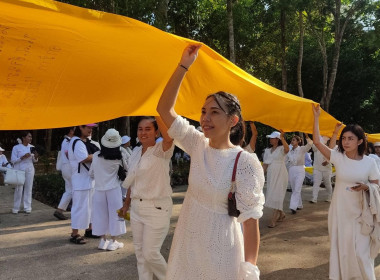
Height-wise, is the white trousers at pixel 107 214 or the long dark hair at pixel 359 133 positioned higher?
the long dark hair at pixel 359 133

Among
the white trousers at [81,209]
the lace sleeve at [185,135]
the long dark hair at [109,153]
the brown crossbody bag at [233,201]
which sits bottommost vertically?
the white trousers at [81,209]

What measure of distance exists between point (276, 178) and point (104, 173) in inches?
161

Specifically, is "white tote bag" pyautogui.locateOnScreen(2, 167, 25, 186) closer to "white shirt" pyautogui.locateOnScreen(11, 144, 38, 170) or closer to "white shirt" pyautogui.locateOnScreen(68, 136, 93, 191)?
"white shirt" pyautogui.locateOnScreen(11, 144, 38, 170)

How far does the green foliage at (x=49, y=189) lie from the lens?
10398 mm

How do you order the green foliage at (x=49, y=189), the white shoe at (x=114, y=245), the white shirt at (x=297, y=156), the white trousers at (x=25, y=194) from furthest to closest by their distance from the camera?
the green foliage at (x=49, y=189) < the white shirt at (x=297, y=156) < the white trousers at (x=25, y=194) < the white shoe at (x=114, y=245)

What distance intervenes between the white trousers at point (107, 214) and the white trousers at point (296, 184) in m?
5.06

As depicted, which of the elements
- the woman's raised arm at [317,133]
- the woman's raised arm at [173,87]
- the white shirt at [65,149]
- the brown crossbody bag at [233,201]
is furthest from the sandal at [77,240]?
the brown crossbody bag at [233,201]

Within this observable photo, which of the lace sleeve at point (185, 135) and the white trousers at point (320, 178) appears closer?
the lace sleeve at point (185, 135)

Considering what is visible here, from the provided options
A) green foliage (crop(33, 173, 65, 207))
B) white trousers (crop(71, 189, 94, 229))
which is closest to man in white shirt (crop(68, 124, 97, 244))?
white trousers (crop(71, 189, 94, 229))

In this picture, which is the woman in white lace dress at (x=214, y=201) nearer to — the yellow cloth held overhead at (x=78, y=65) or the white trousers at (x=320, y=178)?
the yellow cloth held overhead at (x=78, y=65)

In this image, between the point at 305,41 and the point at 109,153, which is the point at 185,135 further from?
the point at 305,41

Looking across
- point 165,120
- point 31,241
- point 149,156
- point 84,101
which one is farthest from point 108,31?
point 31,241

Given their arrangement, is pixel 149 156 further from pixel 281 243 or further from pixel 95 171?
pixel 281 243

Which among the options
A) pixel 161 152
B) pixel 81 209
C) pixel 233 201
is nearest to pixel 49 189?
pixel 81 209
